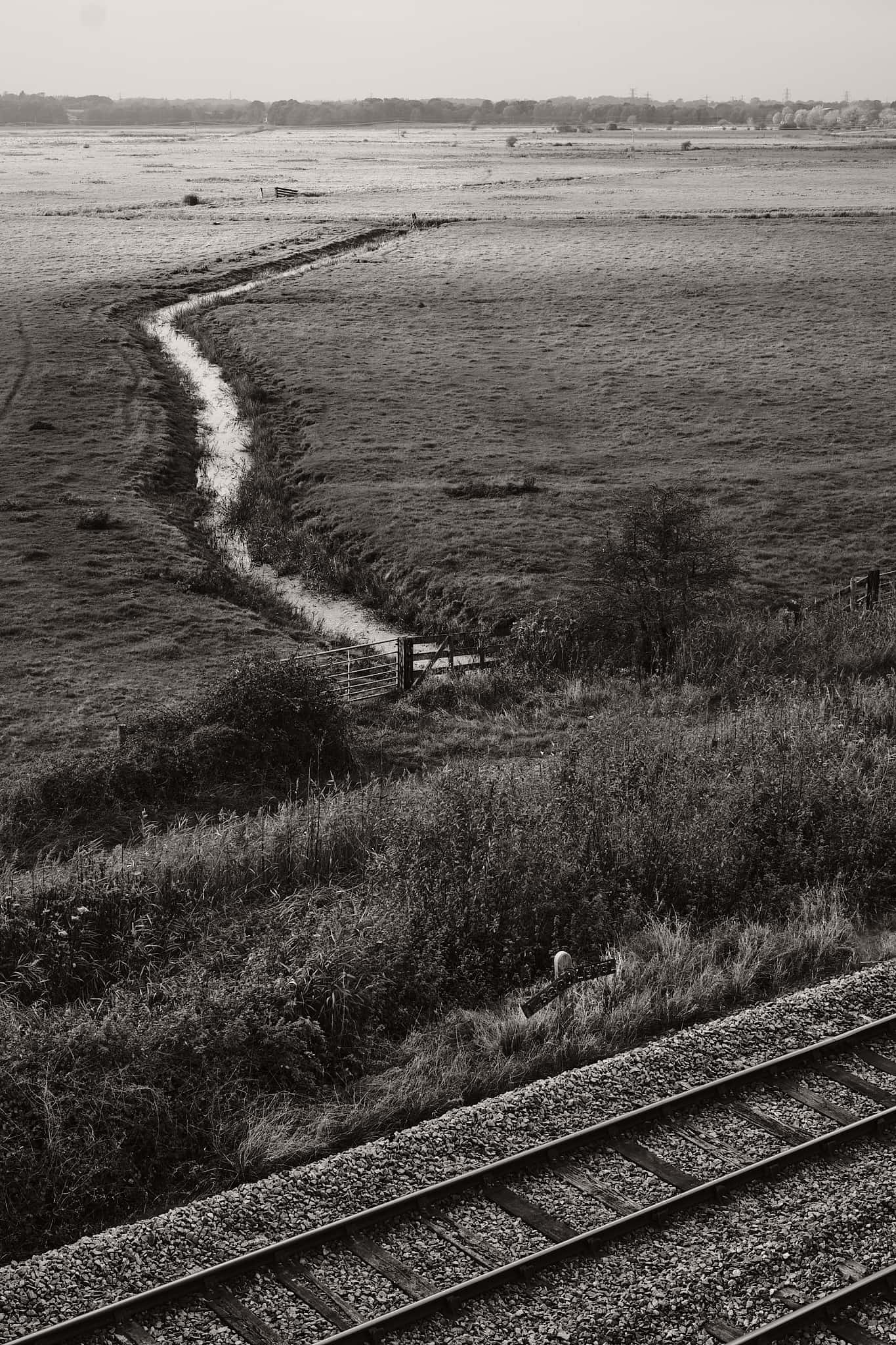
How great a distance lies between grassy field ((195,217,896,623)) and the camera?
36.8 m

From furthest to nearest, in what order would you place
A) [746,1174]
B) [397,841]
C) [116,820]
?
[116,820] < [397,841] < [746,1174]

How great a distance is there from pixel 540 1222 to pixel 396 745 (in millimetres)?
14297

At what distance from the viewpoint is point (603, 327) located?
66688 millimetres

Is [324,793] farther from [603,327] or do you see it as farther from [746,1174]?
[603,327]

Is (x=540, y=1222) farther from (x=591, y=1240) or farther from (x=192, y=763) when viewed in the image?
(x=192, y=763)

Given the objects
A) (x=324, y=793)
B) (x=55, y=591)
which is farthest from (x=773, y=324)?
(x=324, y=793)

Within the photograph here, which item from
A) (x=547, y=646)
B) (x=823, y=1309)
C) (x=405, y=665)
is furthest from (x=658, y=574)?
(x=823, y=1309)

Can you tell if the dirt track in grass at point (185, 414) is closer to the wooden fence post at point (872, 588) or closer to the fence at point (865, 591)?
the fence at point (865, 591)

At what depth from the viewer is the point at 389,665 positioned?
27438mm

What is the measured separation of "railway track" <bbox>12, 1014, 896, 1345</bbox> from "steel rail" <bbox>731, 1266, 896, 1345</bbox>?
0.04 feet

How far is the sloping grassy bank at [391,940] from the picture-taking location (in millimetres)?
10969

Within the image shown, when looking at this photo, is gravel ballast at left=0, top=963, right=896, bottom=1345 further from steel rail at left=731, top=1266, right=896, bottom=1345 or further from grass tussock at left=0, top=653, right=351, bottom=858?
grass tussock at left=0, top=653, right=351, bottom=858

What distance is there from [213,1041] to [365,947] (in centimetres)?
214

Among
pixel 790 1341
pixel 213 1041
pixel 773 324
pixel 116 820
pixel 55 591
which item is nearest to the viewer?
pixel 790 1341
